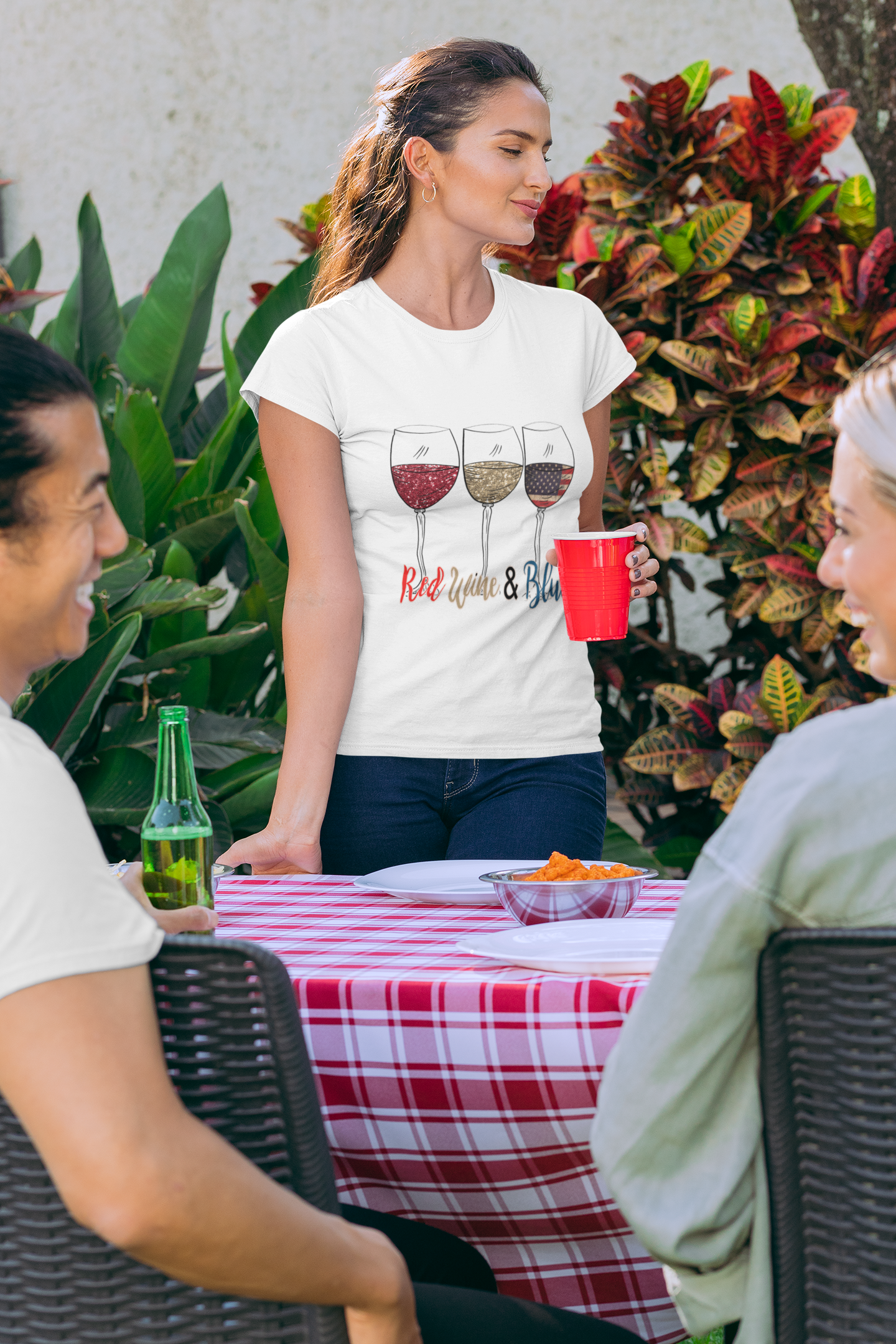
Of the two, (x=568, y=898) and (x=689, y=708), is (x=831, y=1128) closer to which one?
(x=568, y=898)

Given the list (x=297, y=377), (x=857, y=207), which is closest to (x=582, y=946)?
(x=297, y=377)

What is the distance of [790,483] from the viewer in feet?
11.4

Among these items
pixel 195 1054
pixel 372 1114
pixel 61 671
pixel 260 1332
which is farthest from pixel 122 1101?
pixel 61 671

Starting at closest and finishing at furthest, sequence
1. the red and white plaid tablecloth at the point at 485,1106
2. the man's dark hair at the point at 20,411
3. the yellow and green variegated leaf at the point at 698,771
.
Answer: the man's dark hair at the point at 20,411 → the red and white plaid tablecloth at the point at 485,1106 → the yellow and green variegated leaf at the point at 698,771

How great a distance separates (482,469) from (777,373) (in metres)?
1.58

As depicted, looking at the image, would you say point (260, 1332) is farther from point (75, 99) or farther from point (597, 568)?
point (75, 99)

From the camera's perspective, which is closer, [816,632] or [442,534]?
[442,534]

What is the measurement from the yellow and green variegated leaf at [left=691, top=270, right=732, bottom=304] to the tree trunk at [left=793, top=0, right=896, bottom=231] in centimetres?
43

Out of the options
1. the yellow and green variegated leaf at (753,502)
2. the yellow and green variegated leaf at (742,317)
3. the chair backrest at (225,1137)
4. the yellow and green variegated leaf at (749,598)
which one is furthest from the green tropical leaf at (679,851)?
the chair backrest at (225,1137)

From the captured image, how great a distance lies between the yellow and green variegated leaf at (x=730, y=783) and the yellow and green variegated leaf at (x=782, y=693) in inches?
5.7

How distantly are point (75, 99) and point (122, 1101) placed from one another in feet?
17.4

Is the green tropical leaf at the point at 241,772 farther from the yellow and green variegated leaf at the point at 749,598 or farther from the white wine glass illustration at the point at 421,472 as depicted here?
the white wine glass illustration at the point at 421,472

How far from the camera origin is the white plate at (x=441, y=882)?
5.57 ft

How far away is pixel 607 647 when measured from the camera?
378 cm
